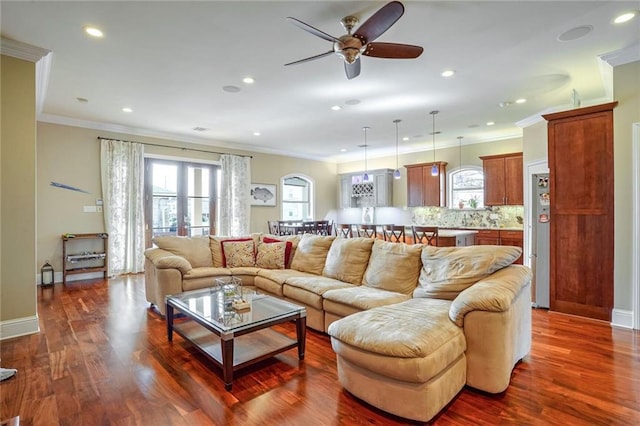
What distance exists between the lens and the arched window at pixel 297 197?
29.2ft

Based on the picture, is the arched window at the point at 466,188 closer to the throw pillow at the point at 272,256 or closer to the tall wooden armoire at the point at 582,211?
the tall wooden armoire at the point at 582,211

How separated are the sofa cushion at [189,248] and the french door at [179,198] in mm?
2727

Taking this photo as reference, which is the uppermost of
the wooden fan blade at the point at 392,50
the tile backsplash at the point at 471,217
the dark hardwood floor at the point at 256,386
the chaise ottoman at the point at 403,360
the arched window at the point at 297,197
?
the wooden fan blade at the point at 392,50

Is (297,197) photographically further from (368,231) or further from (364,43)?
(364,43)

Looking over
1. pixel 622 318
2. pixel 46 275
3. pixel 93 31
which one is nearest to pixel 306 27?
pixel 93 31

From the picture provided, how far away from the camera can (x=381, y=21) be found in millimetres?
2256

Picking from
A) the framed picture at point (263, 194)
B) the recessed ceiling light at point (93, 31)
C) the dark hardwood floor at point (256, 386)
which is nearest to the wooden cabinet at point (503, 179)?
the dark hardwood floor at point (256, 386)

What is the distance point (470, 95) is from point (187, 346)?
471 cm

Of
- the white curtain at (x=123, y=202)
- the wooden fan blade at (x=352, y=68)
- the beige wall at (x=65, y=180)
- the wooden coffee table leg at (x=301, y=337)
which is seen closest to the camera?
the wooden coffee table leg at (x=301, y=337)

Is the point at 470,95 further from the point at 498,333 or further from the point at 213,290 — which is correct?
the point at 213,290

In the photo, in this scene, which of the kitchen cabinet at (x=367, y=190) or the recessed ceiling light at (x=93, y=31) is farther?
the kitchen cabinet at (x=367, y=190)

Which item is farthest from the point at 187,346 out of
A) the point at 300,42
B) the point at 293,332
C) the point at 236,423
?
the point at 300,42

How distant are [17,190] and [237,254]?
2.40 m

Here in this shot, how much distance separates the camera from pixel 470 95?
14.7 feet
